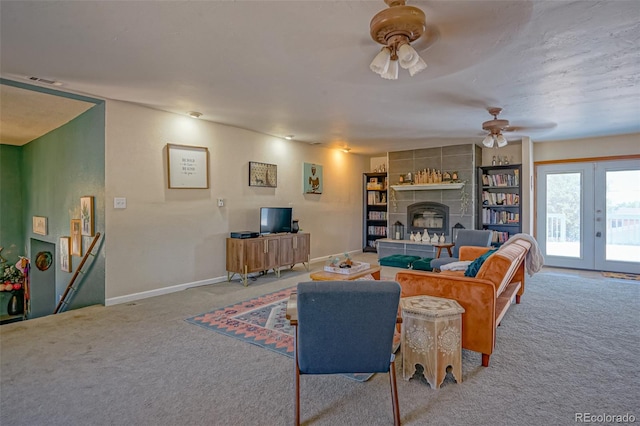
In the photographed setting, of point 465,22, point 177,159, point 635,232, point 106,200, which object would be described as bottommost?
point 635,232

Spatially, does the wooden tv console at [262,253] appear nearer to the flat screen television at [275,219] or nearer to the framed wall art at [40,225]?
the flat screen television at [275,219]

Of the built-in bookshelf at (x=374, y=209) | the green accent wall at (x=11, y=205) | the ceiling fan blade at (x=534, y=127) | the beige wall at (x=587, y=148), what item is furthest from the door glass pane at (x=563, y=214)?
the green accent wall at (x=11, y=205)

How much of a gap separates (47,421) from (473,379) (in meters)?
2.71

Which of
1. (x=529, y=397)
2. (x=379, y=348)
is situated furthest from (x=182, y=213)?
(x=529, y=397)

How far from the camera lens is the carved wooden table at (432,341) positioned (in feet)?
7.47

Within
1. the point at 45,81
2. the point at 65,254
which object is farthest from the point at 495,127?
the point at 65,254

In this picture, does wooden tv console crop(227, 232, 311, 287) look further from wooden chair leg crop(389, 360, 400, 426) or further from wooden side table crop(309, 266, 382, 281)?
wooden chair leg crop(389, 360, 400, 426)

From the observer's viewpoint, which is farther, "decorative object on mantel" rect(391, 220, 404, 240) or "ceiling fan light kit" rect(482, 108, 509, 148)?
"decorative object on mantel" rect(391, 220, 404, 240)

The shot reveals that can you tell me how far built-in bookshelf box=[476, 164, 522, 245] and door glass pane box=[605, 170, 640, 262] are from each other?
145 cm

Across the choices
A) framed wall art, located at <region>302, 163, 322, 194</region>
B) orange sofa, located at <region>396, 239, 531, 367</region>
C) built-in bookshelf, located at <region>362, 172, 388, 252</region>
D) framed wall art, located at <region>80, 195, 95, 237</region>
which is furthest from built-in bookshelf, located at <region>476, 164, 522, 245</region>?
framed wall art, located at <region>80, 195, 95, 237</region>

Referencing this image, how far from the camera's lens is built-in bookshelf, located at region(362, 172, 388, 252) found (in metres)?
8.45

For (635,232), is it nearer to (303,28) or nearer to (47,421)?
(303,28)

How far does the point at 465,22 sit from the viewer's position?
2.30m

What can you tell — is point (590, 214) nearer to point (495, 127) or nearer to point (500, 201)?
point (500, 201)
